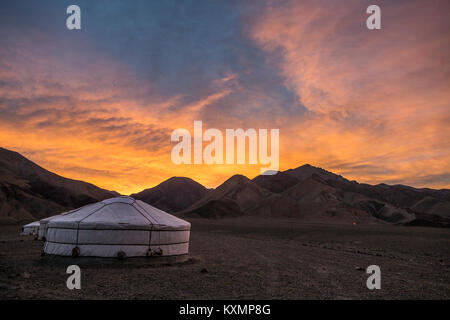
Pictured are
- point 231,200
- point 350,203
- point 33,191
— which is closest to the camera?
point 33,191

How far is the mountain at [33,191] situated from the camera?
194 feet

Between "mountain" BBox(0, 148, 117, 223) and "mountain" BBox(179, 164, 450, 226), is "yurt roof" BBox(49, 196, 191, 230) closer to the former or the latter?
"mountain" BBox(0, 148, 117, 223)

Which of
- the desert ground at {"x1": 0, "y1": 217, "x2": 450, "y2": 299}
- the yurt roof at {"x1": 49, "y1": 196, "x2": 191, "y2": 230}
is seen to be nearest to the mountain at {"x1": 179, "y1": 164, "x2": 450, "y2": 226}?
the desert ground at {"x1": 0, "y1": 217, "x2": 450, "y2": 299}

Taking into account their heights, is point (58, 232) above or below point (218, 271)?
above

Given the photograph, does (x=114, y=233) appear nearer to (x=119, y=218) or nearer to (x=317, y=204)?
(x=119, y=218)

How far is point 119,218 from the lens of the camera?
10.5 m

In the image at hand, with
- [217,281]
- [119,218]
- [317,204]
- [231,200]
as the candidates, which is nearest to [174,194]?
[231,200]

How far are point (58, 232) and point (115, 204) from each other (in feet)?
6.02

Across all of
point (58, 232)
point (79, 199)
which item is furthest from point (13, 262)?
point (79, 199)

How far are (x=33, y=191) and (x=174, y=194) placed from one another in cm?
7884

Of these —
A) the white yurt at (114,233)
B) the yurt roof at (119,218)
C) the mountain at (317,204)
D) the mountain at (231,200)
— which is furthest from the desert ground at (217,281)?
the mountain at (231,200)

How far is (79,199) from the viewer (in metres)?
79.7
